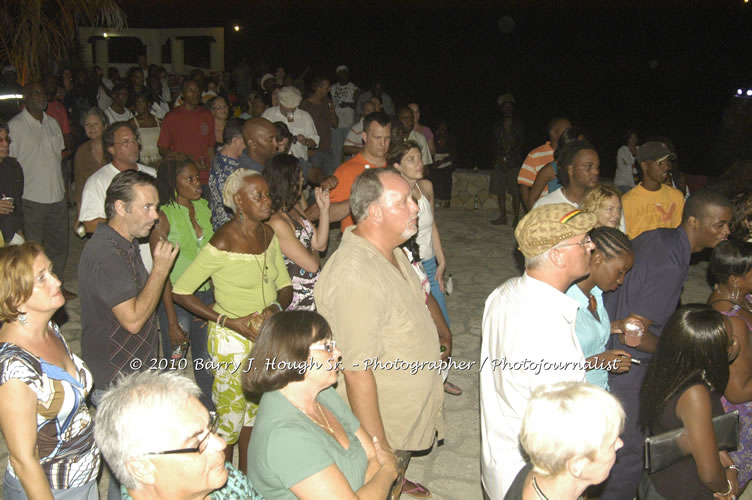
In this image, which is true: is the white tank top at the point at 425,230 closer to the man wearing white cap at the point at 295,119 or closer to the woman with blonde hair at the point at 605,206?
the woman with blonde hair at the point at 605,206

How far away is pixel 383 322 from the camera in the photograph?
9.37 ft

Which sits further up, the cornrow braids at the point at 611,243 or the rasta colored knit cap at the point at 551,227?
the rasta colored knit cap at the point at 551,227

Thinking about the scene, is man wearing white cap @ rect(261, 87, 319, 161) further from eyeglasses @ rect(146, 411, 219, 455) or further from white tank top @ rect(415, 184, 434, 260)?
eyeglasses @ rect(146, 411, 219, 455)

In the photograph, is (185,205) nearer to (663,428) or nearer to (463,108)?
(663,428)

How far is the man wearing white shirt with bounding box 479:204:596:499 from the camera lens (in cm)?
252

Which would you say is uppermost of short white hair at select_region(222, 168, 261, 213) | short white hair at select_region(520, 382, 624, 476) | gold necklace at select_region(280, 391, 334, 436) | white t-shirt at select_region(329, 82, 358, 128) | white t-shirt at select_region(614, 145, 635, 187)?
white t-shirt at select_region(329, 82, 358, 128)

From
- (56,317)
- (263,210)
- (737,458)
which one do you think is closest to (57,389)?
(263,210)

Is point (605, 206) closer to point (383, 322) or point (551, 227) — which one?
point (551, 227)

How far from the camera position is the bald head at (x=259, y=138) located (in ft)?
17.6

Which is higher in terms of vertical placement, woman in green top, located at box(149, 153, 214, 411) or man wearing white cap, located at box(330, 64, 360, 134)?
man wearing white cap, located at box(330, 64, 360, 134)

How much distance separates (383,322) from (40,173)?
513 cm

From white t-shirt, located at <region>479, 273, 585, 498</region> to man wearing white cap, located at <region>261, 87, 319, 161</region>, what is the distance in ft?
18.5

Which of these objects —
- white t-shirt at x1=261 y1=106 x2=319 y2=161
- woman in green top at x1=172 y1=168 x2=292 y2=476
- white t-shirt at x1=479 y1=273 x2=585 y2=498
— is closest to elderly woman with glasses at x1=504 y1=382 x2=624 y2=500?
white t-shirt at x1=479 y1=273 x2=585 y2=498

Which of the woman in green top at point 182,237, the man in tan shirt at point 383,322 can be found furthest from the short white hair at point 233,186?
the man in tan shirt at point 383,322
